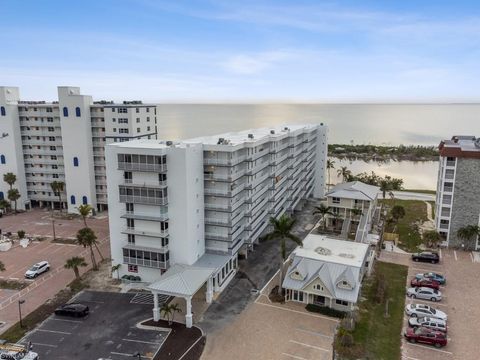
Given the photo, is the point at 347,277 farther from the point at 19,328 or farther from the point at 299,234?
the point at 19,328

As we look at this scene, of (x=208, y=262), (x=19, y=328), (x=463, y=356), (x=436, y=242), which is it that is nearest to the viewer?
(x=463, y=356)

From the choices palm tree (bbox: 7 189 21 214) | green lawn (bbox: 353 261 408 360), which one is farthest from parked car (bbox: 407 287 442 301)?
palm tree (bbox: 7 189 21 214)

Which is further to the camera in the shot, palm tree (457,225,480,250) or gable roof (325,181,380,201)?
gable roof (325,181,380,201)

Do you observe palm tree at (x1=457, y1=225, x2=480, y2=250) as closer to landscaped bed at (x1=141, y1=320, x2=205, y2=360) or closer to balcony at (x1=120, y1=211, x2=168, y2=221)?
landscaped bed at (x1=141, y1=320, x2=205, y2=360)

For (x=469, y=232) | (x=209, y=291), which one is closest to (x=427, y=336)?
(x=209, y=291)

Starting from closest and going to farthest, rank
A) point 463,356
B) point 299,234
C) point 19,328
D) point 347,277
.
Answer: point 463,356 < point 19,328 < point 347,277 < point 299,234

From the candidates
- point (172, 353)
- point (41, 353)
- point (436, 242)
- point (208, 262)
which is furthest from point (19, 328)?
point (436, 242)

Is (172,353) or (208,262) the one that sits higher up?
(208,262)
